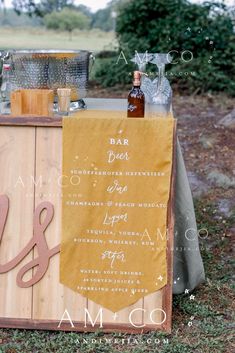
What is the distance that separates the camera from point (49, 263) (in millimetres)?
2771

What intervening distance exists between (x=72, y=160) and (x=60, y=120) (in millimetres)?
171

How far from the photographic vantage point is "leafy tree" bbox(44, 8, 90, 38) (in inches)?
618

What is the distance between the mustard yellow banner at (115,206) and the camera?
2.65 metres

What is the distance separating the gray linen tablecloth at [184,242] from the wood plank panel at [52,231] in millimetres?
532

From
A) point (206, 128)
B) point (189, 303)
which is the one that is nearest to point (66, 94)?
point (189, 303)

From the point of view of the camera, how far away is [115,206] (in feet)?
8.88

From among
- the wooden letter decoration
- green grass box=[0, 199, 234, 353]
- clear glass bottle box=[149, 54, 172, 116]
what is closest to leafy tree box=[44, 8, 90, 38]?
clear glass bottle box=[149, 54, 172, 116]

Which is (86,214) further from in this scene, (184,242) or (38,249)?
(184,242)

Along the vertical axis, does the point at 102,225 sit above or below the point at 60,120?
below

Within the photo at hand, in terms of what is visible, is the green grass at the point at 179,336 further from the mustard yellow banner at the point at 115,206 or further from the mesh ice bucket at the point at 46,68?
the mesh ice bucket at the point at 46,68

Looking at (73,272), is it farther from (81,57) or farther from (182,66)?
(182,66)

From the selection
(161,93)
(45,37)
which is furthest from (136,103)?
(45,37)

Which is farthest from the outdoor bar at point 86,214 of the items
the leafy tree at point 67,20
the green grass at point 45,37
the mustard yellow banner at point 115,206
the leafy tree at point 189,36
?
the leafy tree at point 67,20

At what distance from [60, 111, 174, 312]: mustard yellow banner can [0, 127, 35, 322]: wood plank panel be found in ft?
0.52
